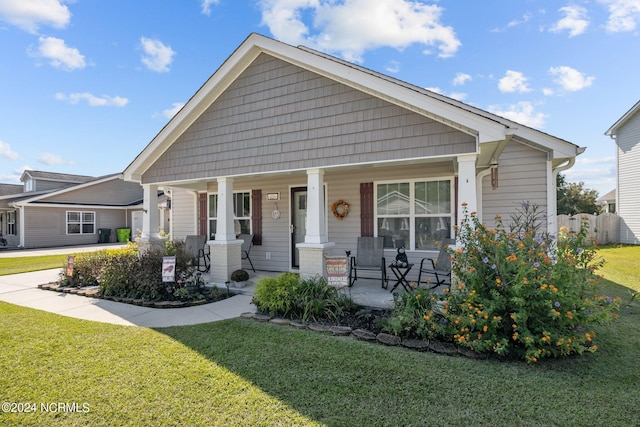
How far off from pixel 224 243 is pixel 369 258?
3.02 metres

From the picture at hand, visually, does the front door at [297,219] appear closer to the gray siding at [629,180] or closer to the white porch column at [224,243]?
the white porch column at [224,243]

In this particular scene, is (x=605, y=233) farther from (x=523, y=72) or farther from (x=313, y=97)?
(x=313, y=97)

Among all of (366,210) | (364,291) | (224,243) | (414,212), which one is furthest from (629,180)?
(224,243)

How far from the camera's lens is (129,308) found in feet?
17.1

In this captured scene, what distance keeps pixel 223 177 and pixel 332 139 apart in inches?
103

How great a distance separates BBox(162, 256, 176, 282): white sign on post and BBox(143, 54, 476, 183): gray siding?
2089 mm

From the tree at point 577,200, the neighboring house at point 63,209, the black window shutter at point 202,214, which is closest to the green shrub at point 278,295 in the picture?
the black window shutter at point 202,214

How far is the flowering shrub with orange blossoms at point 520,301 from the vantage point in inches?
120

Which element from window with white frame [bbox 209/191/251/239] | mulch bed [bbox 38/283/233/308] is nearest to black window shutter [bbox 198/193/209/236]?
window with white frame [bbox 209/191/251/239]

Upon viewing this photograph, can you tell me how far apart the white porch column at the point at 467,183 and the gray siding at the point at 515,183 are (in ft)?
6.40

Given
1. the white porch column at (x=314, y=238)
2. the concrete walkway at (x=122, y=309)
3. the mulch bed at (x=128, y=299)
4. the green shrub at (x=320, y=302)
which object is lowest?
the concrete walkway at (x=122, y=309)

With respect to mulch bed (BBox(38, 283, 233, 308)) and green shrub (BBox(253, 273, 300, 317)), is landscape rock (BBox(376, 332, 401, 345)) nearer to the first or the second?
green shrub (BBox(253, 273, 300, 317))

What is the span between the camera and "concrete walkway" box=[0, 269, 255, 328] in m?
4.57

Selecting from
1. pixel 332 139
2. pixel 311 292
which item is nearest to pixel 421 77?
pixel 332 139
